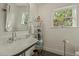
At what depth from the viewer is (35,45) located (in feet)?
3.78

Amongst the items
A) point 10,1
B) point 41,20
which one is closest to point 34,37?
point 41,20

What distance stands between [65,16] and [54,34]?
8.5 inches

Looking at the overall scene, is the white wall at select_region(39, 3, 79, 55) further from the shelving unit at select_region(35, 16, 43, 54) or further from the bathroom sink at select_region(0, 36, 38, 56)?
the bathroom sink at select_region(0, 36, 38, 56)

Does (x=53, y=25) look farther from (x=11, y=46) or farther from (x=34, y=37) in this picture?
(x=11, y=46)

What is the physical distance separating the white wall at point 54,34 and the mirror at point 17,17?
0.16m

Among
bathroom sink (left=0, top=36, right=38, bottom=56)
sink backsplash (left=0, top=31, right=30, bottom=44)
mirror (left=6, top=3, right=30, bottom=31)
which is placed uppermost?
mirror (left=6, top=3, right=30, bottom=31)

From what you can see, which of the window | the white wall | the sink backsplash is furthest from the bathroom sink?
the window

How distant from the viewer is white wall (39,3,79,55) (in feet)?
3.61

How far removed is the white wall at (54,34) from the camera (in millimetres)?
1100

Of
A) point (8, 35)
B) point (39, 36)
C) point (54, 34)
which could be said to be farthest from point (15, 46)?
point (54, 34)

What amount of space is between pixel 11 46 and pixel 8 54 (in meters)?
0.09

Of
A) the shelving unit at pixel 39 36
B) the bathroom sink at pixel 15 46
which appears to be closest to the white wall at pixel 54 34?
the shelving unit at pixel 39 36

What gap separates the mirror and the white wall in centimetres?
16

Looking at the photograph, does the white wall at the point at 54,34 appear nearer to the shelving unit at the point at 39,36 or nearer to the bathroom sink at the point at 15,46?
the shelving unit at the point at 39,36
